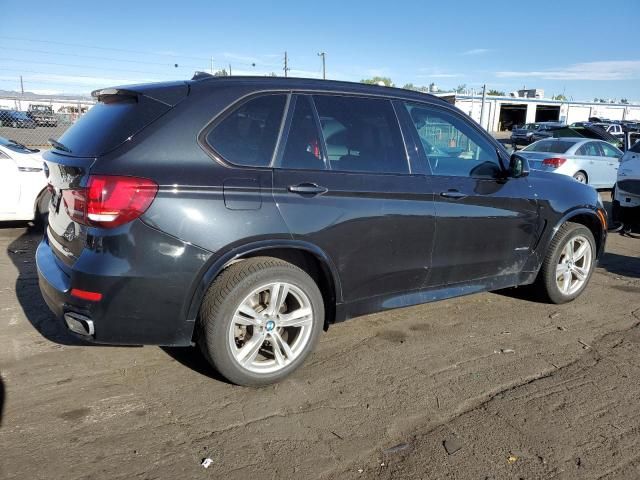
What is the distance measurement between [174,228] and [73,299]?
68 centimetres

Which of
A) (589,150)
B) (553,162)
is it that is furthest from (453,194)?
(589,150)

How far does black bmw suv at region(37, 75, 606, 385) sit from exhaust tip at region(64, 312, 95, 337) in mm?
12

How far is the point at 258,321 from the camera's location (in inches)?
125

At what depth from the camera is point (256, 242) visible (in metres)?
3.02

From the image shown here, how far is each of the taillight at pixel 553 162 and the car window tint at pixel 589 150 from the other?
2.50 ft

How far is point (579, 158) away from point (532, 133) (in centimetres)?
2224

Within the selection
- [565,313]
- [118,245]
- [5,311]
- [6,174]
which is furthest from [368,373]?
[6,174]

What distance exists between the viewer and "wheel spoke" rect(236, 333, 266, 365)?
3176 mm

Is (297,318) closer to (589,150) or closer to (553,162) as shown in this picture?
(553,162)

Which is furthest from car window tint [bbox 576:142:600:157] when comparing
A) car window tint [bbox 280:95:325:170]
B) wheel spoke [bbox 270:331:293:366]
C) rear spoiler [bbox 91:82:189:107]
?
rear spoiler [bbox 91:82:189:107]

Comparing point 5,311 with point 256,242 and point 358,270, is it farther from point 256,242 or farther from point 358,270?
point 358,270

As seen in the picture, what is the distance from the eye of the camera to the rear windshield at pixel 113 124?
2920 mm

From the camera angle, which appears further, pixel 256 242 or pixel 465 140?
pixel 465 140

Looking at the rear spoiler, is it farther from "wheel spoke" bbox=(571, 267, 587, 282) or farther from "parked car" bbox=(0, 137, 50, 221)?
"parked car" bbox=(0, 137, 50, 221)
